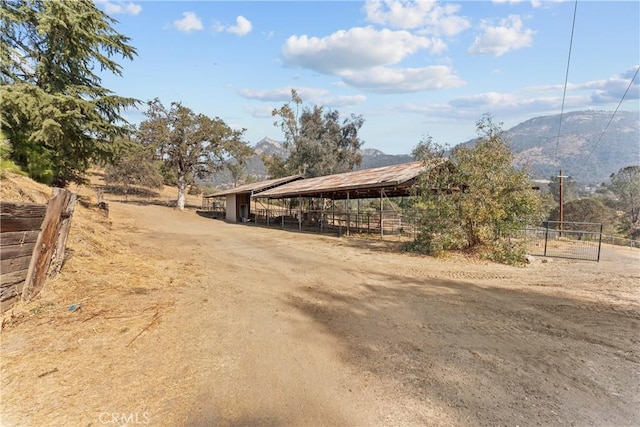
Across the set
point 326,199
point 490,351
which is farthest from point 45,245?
point 326,199

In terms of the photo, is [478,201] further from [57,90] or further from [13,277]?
[57,90]

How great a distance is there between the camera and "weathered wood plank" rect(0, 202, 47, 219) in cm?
353

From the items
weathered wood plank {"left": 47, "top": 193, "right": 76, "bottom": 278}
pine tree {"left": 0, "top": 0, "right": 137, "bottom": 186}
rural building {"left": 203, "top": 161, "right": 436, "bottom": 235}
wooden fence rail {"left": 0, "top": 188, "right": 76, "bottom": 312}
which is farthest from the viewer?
rural building {"left": 203, "top": 161, "right": 436, "bottom": 235}

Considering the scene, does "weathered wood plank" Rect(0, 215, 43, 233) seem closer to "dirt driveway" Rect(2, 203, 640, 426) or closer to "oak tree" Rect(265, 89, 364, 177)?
"dirt driveway" Rect(2, 203, 640, 426)

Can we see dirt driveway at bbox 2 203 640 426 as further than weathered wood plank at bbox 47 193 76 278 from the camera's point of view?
No

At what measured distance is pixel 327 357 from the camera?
141 inches

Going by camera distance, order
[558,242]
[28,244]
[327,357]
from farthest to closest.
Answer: [558,242] → [28,244] → [327,357]

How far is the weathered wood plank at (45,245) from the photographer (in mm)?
4113

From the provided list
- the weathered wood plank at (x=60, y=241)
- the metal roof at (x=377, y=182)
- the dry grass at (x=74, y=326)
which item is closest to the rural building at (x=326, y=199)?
the metal roof at (x=377, y=182)

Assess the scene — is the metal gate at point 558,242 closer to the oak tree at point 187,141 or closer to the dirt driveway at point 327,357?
the dirt driveway at point 327,357

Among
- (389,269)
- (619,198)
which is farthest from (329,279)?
(619,198)

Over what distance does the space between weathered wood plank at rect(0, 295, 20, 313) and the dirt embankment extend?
3.8 inches

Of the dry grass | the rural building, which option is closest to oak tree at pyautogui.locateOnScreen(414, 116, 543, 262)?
the rural building

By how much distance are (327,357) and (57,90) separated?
558 inches
